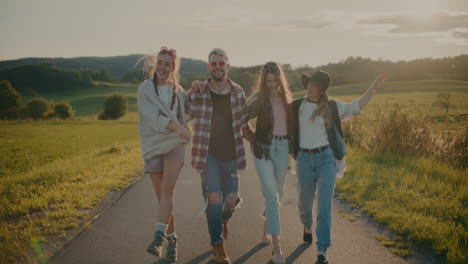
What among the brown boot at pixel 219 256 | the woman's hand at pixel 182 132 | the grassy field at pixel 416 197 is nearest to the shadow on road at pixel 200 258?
the brown boot at pixel 219 256

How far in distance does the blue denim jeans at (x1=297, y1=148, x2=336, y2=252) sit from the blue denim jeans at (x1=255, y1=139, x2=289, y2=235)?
243mm

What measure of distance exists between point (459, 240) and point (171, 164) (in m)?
3.66

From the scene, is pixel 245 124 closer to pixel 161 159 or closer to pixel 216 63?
pixel 216 63

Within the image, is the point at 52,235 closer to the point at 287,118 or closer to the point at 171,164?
the point at 171,164

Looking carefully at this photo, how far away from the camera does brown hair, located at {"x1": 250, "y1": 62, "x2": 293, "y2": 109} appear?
4176 millimetres

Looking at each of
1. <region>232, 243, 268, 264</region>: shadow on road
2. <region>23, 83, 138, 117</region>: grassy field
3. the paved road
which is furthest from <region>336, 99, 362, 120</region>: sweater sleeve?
<region>23, 83, 138, 117</region>: grassy field

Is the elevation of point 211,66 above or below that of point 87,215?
above

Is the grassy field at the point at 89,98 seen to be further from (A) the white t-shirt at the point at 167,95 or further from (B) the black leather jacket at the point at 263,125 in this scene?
(B) the black leather jacket at the point at 263,125

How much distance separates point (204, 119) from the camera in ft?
13.0

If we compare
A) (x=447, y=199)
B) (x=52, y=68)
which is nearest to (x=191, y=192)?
(x=447, y=199)

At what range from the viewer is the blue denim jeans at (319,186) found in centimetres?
392

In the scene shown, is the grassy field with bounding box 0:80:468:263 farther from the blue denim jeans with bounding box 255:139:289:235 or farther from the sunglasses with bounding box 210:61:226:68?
the sunglasses with bounding box 210:61:226:68

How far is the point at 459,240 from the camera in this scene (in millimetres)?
4203

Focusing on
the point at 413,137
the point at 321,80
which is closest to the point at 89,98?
the point at 413,137
